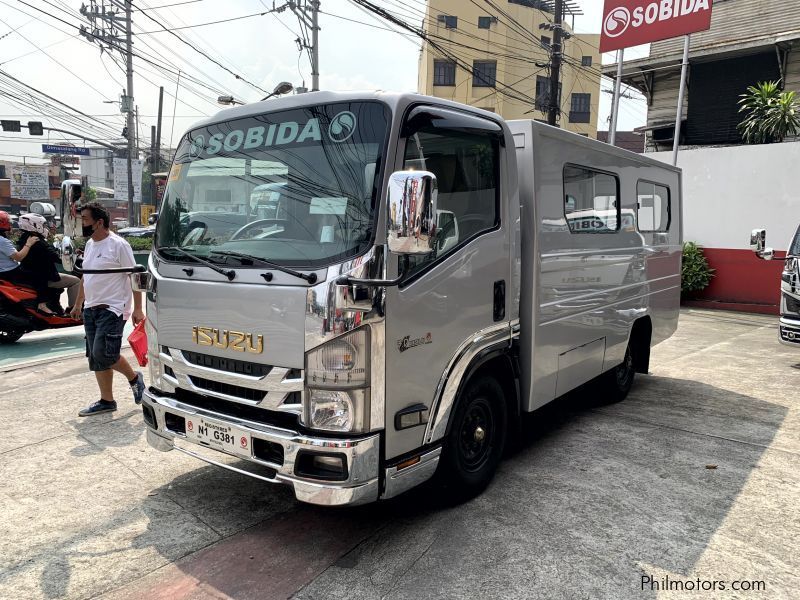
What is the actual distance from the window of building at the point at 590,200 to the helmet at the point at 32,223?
21.0ft

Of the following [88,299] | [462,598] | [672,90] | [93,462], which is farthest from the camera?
[672,90]

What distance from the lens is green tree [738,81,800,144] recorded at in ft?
43.0

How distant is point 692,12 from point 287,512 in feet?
40.1

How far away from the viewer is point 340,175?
298 cm

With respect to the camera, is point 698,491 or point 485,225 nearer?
point 485,225

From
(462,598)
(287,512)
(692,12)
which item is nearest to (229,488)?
(287,512)

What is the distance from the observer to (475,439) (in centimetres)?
374

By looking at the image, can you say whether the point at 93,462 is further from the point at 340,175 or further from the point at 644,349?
the point at 644,349

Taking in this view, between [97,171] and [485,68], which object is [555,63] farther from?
[97,171]

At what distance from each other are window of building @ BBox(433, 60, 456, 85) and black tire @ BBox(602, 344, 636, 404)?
33.9m

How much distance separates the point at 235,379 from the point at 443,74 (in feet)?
122

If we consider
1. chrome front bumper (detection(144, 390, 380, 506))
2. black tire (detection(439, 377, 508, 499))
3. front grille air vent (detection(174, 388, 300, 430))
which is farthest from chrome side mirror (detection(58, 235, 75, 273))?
black tire (detection(439, 377, 508, 499))

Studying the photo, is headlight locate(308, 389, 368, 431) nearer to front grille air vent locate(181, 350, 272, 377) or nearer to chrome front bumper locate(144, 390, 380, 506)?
chrome front bumper locate(144, 390, 380, 506)

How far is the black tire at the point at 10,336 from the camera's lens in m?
7.76
